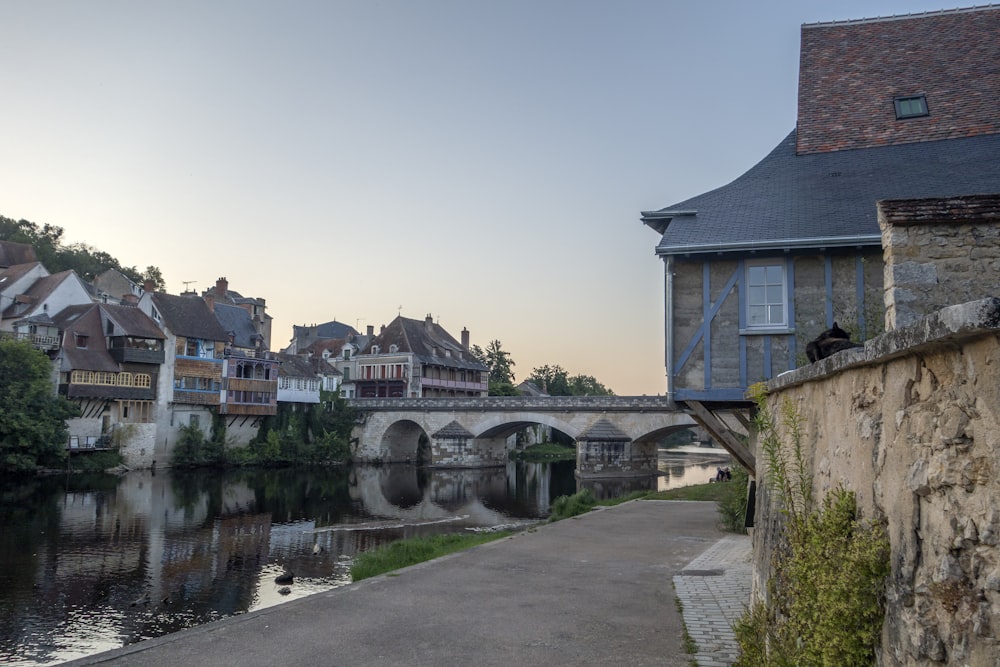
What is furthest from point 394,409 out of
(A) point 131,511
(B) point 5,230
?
(B) point 5,230

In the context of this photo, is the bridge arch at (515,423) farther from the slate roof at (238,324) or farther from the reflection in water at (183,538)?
the slate roof at (238,324)

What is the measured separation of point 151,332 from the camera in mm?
37094

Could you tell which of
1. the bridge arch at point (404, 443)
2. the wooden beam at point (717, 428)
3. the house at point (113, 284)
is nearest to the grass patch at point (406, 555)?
the wooden beam at point (717, 428)

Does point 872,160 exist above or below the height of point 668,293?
above

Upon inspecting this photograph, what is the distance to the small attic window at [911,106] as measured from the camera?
10.9 m

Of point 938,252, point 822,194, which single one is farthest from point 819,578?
point 822,194

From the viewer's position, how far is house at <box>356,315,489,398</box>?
5131cm

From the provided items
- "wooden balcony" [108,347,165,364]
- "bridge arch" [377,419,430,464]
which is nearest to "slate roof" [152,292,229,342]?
"wooden balcony" [108,347,165,364]

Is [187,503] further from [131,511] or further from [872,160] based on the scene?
[872,160]

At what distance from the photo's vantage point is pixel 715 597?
7.87 metres

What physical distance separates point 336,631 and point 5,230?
5800cm

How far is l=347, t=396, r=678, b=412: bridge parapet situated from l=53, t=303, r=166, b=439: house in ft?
38.6

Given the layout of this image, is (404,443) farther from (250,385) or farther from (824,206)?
(824,206)

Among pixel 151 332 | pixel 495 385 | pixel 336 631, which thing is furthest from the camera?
pixel 495 385
